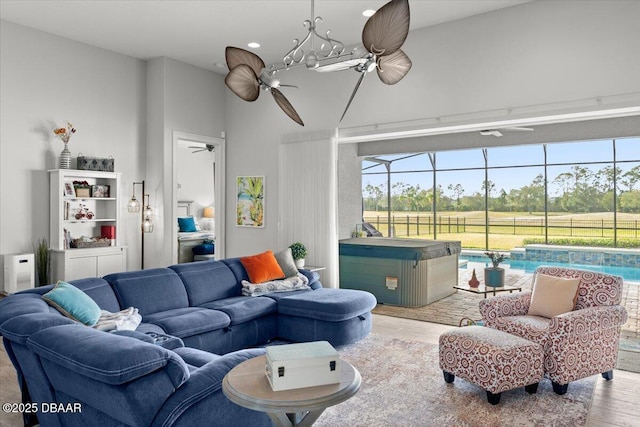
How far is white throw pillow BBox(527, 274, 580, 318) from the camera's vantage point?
11.5 ft

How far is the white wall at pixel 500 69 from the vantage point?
13.0 feet

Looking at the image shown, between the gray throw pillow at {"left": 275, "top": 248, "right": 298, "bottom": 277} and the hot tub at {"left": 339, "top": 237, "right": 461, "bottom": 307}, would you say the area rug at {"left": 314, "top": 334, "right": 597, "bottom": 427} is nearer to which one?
the gray throw pillow at {"left": 275, "top": 248, "right": 298, "bottom": 277}

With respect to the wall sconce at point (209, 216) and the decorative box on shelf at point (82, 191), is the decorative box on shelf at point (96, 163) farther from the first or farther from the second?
the wall sconce at point (209, 216)

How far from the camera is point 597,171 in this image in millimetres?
8922

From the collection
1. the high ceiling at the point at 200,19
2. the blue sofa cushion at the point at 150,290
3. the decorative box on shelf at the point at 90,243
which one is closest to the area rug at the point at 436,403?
the blue sofa cushion at the point at 150,290

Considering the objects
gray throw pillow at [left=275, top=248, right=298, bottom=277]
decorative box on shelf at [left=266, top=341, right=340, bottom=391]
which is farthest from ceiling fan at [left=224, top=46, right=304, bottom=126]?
gray throw pillow at [left=275, top=248, right=298, bottom=277]

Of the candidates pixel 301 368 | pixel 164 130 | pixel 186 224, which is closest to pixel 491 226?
pixel 186 224

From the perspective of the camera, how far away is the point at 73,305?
2.89m

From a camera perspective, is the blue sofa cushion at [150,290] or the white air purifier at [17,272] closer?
the blue sofa cushion at [150,290]

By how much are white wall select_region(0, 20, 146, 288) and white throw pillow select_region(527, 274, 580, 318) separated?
494cm

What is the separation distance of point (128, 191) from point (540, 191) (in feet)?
26.9

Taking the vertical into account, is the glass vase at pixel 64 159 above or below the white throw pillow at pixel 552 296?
above

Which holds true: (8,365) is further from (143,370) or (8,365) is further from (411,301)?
(411,301)

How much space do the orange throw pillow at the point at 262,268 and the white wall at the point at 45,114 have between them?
2.25 m
